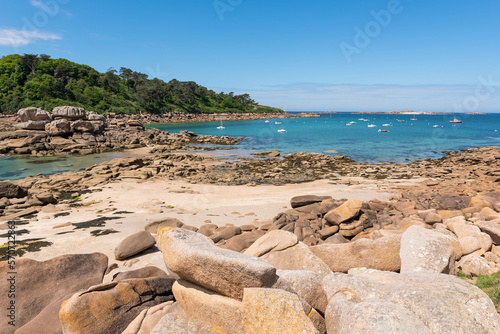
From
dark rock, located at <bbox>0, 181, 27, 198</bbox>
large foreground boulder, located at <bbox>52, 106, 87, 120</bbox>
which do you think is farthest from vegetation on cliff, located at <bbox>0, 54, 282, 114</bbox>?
dark rock, located at <bbox>0, 181, 27, 198</bbox>

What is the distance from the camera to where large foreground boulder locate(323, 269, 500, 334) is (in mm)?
2818

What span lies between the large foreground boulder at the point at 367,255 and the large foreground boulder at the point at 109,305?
10.9 feet

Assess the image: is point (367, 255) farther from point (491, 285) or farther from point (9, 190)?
point (9, 190)

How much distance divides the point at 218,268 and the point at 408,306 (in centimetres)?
243

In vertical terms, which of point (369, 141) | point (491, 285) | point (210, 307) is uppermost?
point (210, 307)

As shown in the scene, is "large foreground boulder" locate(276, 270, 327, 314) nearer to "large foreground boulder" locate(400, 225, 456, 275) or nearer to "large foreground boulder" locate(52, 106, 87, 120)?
"large foreground boulder" locate(400, 225, 456, 275)

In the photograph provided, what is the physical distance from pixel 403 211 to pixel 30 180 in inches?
944

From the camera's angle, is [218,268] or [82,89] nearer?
[218,268]

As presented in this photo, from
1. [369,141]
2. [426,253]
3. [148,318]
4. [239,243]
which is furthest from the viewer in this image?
[369,141]

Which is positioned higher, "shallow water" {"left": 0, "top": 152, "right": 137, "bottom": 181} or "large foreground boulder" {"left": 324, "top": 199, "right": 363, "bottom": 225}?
"large foreground boulder" {"left": 324, "top": 199, "right": 363, "bottom": 225}

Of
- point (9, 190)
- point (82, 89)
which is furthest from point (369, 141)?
point (82, 89)

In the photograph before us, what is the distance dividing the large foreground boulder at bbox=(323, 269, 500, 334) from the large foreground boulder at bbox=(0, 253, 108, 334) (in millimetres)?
4765

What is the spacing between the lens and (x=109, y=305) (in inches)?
154

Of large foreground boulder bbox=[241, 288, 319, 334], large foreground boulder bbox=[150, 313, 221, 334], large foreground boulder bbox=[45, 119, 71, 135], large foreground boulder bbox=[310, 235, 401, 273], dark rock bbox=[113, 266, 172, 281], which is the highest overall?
large foreground boulder bbox=[45, 119, 71, 135]
